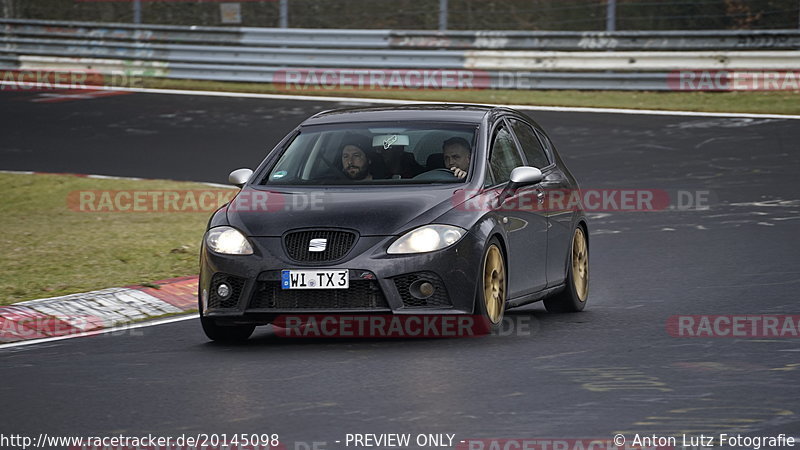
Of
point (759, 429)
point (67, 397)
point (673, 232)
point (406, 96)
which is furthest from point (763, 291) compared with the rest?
point (406, 96)

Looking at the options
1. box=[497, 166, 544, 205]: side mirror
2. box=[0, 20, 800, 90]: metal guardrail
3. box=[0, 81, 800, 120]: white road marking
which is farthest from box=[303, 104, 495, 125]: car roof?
box=[0, 20, 800, 90]: metal guardrail

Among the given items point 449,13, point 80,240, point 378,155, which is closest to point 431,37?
point 449,13

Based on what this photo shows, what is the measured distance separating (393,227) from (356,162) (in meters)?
1.25

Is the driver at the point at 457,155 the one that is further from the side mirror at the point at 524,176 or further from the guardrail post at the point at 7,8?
the guardrail post at the point at 7,8

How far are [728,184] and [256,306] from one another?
9.75 m

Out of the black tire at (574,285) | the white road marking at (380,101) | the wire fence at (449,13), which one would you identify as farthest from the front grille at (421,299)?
the wire fence at (449,13)

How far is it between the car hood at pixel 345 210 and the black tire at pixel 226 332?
2.16 feet

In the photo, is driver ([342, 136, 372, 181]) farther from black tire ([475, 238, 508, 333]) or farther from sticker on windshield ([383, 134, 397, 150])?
black tire ([475, 238, 508, 333])

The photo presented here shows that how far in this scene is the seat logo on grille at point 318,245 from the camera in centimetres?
937

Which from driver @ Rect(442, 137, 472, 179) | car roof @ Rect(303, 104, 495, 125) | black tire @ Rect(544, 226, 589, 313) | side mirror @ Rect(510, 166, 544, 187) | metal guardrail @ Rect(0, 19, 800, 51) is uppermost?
car roof @ Rect(303, 104, 495, 125)

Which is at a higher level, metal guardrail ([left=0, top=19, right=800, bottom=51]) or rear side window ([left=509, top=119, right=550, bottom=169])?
rear side window ([left=509, top=119, right=550, bottom=169])

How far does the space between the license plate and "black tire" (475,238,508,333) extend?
2.69ft

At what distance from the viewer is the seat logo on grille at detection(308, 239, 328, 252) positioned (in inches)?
369

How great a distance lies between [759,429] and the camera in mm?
6887
